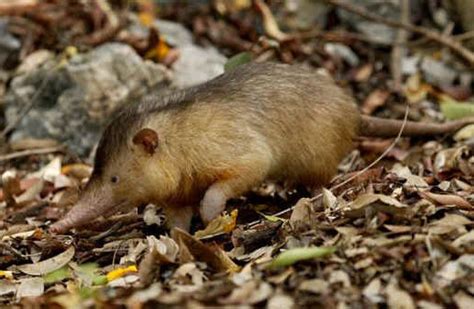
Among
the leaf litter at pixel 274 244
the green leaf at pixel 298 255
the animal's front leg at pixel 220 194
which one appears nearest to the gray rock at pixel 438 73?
the leaf litter at pixel 274 244

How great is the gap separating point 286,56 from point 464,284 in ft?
18.0

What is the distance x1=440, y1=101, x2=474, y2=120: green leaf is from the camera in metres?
8.02

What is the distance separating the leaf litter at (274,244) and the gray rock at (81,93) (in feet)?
0.74

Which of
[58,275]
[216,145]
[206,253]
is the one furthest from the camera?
[216,145]

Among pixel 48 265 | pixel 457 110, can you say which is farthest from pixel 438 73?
pixel 48 265

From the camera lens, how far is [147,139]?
590 centimetres

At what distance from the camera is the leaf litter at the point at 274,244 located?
432cm

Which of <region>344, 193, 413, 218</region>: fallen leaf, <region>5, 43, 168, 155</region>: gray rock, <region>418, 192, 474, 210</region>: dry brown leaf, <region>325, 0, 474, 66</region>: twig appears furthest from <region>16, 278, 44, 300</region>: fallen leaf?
<region>325, 0, 474, 66</region>: twig

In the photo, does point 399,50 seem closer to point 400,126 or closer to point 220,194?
point 400,126

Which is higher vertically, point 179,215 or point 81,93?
point 81,93

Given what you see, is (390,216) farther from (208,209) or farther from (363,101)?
(363,101)

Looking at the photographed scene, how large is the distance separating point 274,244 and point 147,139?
45.9 inches

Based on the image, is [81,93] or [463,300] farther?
[81,93]

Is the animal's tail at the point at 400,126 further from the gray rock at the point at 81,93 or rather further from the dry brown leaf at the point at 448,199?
the gray rock at the point at 81,93
